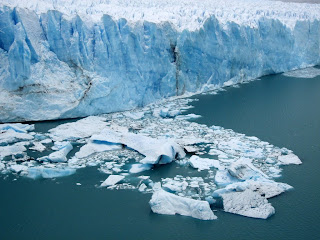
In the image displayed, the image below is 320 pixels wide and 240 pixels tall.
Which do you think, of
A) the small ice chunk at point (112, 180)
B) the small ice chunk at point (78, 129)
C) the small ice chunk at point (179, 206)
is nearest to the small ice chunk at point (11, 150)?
the small ice chunk at point (78, 129)

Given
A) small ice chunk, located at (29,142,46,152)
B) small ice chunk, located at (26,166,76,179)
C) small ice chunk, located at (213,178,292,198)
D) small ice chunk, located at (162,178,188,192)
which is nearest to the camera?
small ice chunk, located at (213,178,292,198)

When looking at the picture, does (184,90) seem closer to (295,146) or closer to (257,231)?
(295,146)

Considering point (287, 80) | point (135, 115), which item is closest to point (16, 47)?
point (135, 115)

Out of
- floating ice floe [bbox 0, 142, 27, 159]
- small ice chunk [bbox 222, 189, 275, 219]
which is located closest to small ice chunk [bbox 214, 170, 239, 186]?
small ice chunk [bbox 222, 189, 275, 219]

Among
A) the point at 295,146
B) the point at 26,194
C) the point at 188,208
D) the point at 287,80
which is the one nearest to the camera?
the point at 188,208

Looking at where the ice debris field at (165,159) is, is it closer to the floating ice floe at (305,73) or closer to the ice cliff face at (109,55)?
the ice cliff face at (109,55)

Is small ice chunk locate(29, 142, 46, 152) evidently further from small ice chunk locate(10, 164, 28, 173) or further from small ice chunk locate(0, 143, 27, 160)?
small ice chunk locate(10, 164, 28, 173)
